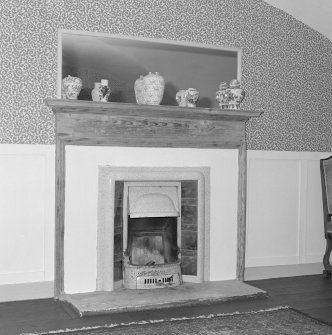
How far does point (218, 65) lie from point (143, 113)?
2.99 ft

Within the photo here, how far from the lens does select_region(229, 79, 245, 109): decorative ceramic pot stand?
4227 mm

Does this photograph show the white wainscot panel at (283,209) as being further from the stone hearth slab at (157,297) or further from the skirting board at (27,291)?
the skirting board at (27,291)

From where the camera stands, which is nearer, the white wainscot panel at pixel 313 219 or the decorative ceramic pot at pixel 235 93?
the decorative ceramic pot at pixel 235 93

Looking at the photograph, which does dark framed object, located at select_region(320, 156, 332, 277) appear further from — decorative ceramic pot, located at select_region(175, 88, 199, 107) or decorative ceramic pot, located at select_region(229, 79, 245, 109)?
decorative ceramic pot, located at select_region(175, 88, 199, 107)

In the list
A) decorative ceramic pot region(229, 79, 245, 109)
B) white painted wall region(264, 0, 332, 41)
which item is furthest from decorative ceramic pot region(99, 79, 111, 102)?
white painted wall region(264, 0, 332, 41)

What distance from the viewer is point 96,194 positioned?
3.85 metres

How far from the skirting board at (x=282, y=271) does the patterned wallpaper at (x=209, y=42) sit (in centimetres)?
106

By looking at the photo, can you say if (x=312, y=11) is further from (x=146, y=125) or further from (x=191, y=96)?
(x=146, y=125)

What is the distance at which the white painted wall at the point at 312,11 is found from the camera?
186 inches

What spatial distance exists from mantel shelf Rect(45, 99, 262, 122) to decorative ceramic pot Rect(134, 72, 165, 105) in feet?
0.35

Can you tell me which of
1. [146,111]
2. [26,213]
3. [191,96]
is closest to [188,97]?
[191,96]

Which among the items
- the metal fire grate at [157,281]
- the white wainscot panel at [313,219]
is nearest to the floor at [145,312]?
the metal fire grate at [157,281]

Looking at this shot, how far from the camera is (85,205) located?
3.82m

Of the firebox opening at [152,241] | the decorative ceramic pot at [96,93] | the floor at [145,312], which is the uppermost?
the decorative ceramic pot at [96,93]
